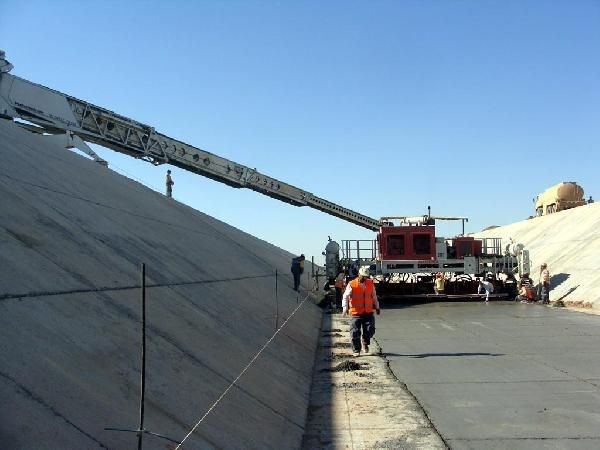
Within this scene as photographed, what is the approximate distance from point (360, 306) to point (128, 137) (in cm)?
1517

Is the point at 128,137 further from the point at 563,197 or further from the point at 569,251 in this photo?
the point at 563,197

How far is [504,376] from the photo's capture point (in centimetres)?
891

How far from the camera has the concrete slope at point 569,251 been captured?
22703 millimetres

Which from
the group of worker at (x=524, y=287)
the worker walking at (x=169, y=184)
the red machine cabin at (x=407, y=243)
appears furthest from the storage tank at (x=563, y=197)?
the worker walking at (x=169, y=184)

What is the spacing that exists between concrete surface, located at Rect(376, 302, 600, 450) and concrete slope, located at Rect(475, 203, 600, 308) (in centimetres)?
607

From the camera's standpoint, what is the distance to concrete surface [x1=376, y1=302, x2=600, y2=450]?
6156 millimetres

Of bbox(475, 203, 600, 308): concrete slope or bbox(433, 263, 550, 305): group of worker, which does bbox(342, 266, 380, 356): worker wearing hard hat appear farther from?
bbox(433, 263, 550, 305): group of worker

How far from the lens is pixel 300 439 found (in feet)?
19.3

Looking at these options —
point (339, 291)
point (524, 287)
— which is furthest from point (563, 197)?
point (339, 291)

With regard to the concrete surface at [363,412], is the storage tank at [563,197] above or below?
above

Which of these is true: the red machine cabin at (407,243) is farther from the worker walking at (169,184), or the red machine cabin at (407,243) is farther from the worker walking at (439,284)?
the worker walking at (169,184)

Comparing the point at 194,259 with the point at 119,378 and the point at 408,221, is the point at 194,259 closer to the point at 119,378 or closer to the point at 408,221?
the point at 119,378

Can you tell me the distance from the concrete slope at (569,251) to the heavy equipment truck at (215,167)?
2.21 m

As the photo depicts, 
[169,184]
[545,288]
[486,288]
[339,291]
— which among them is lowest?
[339,291]
